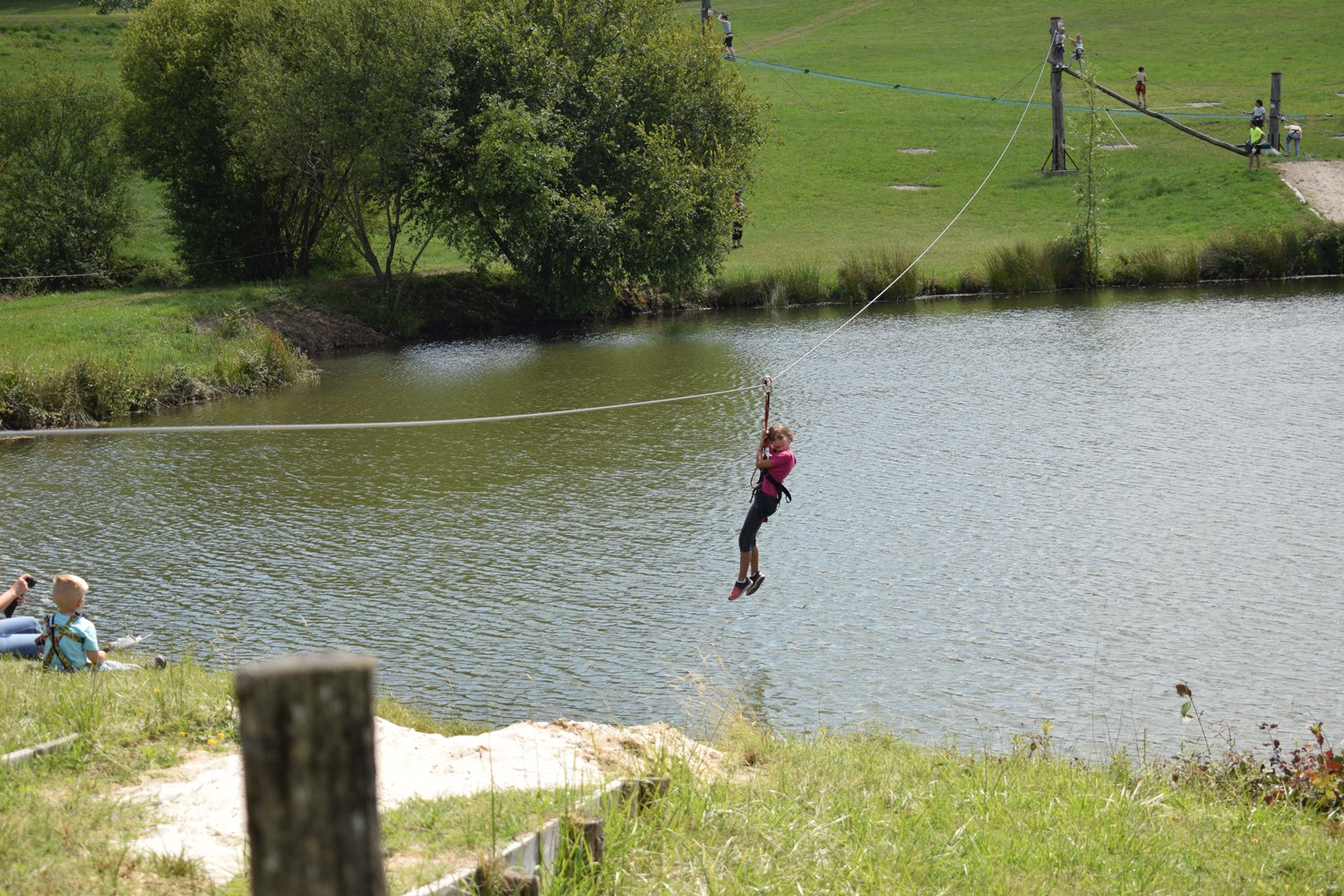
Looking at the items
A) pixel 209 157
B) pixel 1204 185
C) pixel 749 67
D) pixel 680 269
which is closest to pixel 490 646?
pixel 680 269

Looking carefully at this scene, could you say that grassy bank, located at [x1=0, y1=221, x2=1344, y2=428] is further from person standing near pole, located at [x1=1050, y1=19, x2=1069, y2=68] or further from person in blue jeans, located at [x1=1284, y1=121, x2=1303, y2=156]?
person in blue jeans, located at [x1=1284, y1=121, x2=1303, y2=156]

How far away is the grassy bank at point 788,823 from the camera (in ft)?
18.4

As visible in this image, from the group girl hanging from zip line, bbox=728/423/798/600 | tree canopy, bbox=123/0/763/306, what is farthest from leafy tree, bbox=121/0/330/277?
girl hanging from zip line, bbox=728/423/798/600

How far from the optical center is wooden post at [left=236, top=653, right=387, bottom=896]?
199cm

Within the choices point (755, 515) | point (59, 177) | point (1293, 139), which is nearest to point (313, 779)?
point (755, 515)

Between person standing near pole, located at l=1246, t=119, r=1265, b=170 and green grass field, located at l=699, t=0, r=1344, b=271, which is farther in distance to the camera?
person standing near pole, located at l=1246, t=119, r=1265, b=170

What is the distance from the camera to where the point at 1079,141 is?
57750 millimetres

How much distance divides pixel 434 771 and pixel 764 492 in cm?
601

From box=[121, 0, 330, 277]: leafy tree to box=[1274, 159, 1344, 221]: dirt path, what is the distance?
119ft

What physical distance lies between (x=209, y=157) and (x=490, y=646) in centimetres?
3431

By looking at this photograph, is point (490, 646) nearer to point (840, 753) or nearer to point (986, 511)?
point (840, 753)

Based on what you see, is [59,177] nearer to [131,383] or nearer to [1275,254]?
[131,383]

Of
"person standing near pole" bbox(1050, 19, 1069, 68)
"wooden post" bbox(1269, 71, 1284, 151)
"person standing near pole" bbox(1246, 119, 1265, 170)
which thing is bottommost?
"person standing near pole" bbox(1246, 119, 1265, 170)

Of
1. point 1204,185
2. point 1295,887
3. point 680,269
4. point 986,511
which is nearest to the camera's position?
point 1295,887
